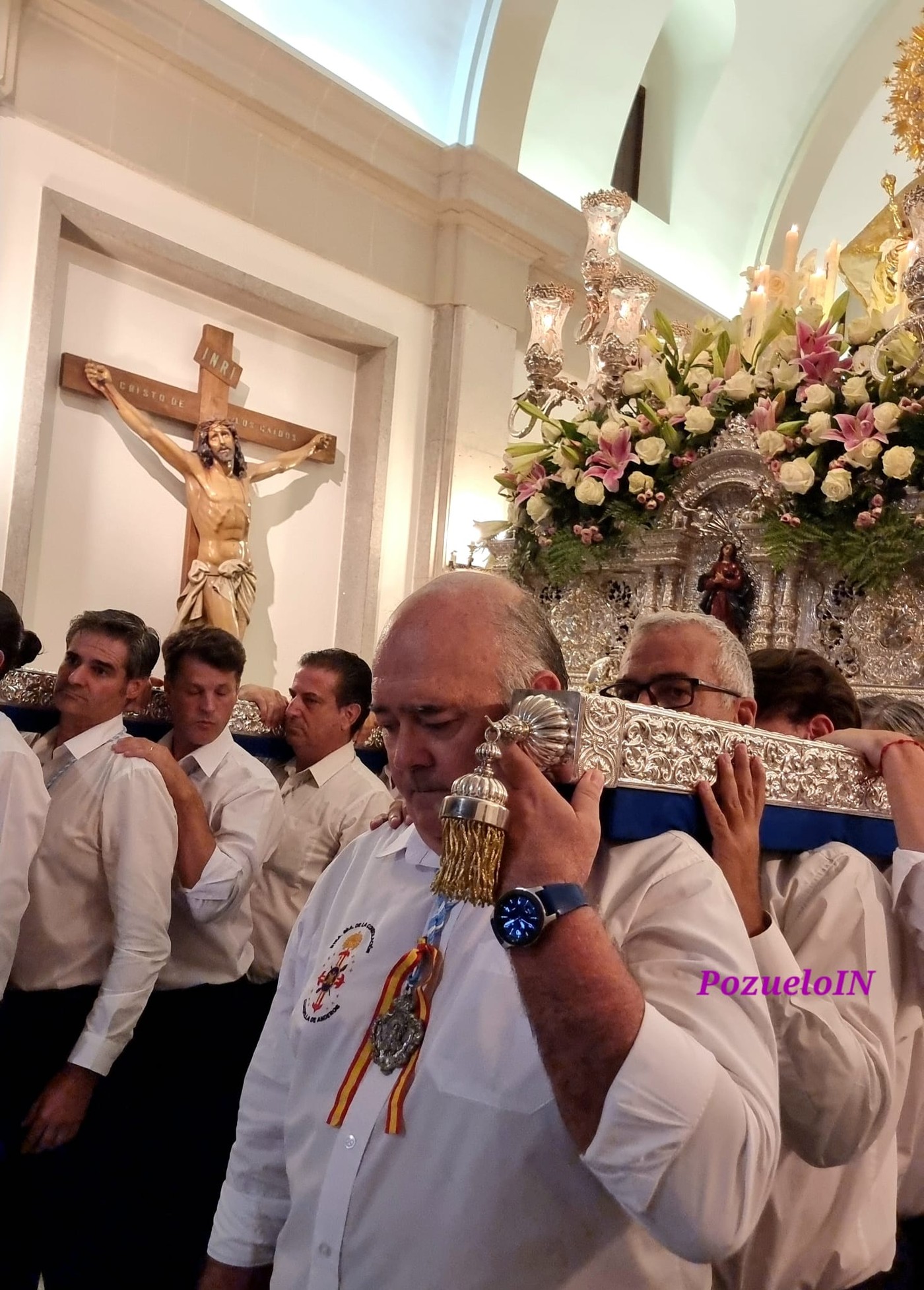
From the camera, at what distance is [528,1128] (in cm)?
134

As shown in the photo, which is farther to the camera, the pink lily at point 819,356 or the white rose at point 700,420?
the white rose at point 700,420

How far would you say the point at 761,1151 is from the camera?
120 cm

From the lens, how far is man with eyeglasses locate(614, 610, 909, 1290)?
1.53 meters

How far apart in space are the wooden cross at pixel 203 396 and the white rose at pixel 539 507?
3.53 metres

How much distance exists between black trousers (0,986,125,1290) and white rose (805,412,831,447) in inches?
112

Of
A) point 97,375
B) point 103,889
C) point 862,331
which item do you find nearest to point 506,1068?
point 103,889

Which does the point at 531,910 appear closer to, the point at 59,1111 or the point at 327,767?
the point at 59,1111

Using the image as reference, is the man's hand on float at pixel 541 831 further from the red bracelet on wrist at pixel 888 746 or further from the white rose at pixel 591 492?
the white rose at pixel 591 492

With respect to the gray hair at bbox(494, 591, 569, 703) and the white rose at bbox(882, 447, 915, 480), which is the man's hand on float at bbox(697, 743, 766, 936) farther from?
the white rose at bbox(882, 447, 915, 480)

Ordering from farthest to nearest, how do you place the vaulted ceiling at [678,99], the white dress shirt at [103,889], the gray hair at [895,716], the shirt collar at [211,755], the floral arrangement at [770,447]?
the vaulted ceiling at [678,99], the floral arrangement at [770,447], the shirt collar at [211,755], the white dress shirt at [103,889], the gray hair at [895,716]

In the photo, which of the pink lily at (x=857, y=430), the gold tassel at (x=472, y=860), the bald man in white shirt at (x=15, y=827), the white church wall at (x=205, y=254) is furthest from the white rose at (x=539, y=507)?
the white church wall at (x=205, y=254)

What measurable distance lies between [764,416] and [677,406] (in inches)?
19.5

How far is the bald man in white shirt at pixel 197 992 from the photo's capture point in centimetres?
281

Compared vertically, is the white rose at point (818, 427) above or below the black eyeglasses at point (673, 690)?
above
